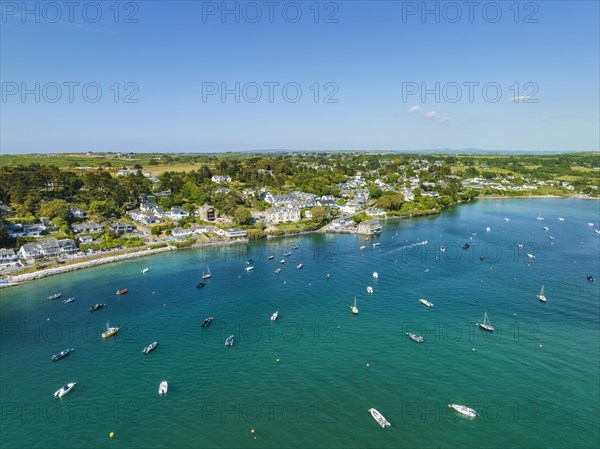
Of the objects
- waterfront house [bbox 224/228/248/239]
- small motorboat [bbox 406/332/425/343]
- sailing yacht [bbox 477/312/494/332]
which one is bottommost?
small motorboat [bbox 406/332/425/343]

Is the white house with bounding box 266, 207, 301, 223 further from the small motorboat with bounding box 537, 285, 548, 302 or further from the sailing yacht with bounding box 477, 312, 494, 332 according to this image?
the sailing yacht with bounding box 477, 312, 494, 332

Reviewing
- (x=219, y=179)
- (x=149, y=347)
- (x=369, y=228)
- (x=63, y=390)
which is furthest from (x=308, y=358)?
(x=219, y=179)

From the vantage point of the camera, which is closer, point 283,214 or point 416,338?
point 416,338

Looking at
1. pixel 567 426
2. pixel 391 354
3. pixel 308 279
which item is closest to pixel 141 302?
pixel 308 279

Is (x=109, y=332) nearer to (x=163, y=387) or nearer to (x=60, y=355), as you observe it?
(x=60, y=355)

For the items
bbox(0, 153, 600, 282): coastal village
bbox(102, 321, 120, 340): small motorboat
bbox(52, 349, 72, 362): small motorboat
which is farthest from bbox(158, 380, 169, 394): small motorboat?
bbox(0, 153, 600, 282): coastal village

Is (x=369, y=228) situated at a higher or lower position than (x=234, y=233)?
higher

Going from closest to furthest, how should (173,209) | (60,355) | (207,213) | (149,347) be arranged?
(60,355) → (149,347) → (207,213) → (173,209)

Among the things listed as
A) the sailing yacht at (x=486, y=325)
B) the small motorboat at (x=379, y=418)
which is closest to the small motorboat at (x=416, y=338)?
the sailing yacht at (x=486, y=325)
